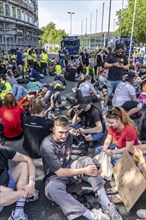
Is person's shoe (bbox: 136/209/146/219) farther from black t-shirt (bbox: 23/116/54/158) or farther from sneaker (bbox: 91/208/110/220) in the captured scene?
black t-shirt (bbox: 23/116/54/158)

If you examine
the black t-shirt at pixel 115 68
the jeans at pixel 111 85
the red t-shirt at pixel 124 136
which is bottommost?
the red t-shirt at pixel 124 136

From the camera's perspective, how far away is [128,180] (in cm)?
Result: 296

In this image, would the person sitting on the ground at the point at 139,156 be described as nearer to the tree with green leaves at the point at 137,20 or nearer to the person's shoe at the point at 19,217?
the person's shoe at the point at 19,217

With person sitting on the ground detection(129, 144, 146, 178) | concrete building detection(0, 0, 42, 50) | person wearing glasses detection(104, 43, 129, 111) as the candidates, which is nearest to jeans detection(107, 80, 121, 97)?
person wearing glasses detection(104, 43, 129, 111)

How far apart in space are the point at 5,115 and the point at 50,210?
243 centimetres

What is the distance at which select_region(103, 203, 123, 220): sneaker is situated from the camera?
9.00ft

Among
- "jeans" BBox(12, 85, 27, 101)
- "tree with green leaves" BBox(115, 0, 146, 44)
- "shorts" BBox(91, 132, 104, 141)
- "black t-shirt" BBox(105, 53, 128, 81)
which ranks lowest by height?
"shorts" BBox(91, 132, 104, 141)

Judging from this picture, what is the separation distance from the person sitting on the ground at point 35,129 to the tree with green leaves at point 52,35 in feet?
200

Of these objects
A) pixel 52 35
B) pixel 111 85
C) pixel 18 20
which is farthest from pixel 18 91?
pixel 52 35

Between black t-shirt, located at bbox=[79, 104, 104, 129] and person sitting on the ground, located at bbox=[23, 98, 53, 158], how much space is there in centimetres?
87

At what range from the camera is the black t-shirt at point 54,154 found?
287cm

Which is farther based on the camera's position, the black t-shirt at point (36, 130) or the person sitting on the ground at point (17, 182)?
the black t-shirt at point (36, 130)

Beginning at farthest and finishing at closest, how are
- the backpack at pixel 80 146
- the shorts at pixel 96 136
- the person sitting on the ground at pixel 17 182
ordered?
1. the shorts at pixel 96 136
2. the backpack at pixel 80 146
3. the person sitting on the ground at pixel 17 182

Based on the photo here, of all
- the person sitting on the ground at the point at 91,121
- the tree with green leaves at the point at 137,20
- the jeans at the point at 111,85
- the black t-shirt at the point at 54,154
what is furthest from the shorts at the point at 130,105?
the tree with green leaves at the point at 137,20
